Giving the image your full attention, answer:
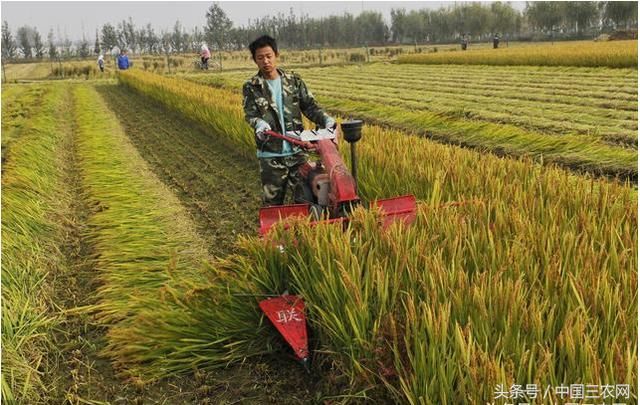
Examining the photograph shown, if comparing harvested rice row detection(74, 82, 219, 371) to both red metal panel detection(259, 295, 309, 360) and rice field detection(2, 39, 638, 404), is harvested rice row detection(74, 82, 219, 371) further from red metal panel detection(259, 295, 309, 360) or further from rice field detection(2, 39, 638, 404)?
red metal panel detection(259, 295, 309, 360)

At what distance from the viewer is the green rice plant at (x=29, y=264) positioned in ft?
8.54

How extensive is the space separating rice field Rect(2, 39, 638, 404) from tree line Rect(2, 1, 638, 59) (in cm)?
5476

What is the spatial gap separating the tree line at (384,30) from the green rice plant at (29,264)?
53.2m

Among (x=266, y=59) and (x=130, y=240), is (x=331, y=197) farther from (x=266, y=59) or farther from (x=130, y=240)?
(x=130, y=240)

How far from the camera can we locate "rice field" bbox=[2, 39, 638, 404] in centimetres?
168

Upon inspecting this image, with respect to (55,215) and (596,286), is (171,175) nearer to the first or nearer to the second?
(55,215)

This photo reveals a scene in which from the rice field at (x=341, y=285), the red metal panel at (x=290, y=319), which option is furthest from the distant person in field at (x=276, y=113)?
the red metal panel at (x=290, y=319)

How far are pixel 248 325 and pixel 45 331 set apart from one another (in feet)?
4.27

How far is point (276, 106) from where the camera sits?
3.69 m

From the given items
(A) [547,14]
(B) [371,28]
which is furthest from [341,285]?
(B) [371,28]

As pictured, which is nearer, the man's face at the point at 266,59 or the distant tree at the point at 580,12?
the man's face at the point at 266,59

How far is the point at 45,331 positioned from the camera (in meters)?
3.07

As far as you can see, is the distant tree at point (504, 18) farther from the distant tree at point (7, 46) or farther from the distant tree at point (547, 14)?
the distant tree at point (7, 46)

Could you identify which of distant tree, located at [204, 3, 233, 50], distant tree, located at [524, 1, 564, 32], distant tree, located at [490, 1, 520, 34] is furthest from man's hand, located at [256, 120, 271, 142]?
distant tree, located at [490, 1, 520, 34]
